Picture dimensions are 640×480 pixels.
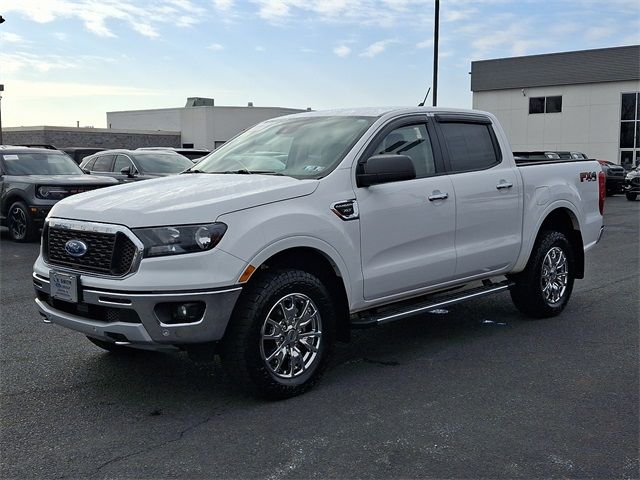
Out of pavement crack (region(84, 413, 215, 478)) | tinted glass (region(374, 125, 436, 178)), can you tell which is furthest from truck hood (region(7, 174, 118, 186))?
pavement crack (region(84, 413, 215, 478))

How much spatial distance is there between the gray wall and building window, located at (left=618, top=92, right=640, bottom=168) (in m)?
30.8

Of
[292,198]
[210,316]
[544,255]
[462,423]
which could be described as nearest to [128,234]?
[210,316]

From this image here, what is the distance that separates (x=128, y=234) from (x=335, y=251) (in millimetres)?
1376

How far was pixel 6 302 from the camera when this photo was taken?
7723 millimetres

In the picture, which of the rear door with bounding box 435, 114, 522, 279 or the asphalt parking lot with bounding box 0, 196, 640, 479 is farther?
the rear door with bounding box 435, 114, 522, 279

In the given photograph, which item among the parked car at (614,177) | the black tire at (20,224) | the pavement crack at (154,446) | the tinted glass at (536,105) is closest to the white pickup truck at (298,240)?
the pavement crack at (154,446)

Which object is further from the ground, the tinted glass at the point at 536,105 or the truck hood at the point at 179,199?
the tinted glass at the point at 536,105

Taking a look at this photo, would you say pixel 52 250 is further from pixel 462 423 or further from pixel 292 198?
pixel 462 423

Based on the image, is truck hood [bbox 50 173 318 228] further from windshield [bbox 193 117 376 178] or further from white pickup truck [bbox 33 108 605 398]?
windshield [bbox 193 117 376 178]

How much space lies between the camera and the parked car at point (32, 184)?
1256 cm

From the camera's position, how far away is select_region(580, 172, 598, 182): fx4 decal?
723cm

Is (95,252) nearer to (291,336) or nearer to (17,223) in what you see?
(291,336)

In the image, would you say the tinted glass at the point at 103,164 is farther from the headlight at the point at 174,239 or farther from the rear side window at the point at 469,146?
the headlight at the point at 174,239

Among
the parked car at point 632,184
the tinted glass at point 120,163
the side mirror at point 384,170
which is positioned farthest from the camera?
the parked car at point 632,184
